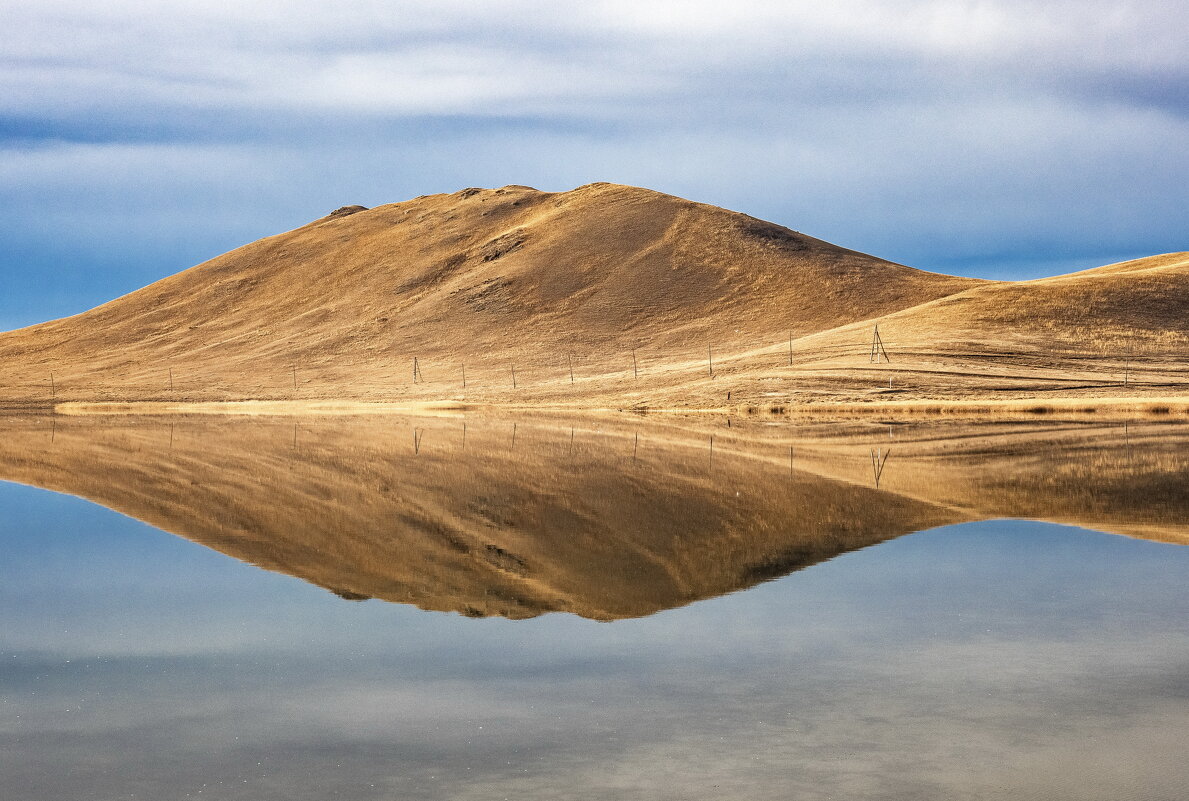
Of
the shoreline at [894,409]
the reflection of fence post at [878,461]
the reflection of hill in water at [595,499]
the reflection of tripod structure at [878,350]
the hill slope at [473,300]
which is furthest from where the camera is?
the hill slope at [473,300]

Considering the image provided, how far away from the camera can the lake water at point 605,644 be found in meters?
7.16

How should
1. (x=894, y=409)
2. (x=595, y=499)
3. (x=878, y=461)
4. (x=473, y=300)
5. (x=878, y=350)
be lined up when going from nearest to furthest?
(x=595, y=499), (x=878, y=461), (x=894, y=409), (x=878, y=350), (x=473, y=300)

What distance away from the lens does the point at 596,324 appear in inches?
5020

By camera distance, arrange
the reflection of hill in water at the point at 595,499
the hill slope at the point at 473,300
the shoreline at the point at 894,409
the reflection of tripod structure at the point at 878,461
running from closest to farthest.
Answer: the reflection of hill in water at the point at 595,499 → the reflection of tripod structure at the point at 878,461 → the shoreline at the point at 894,409 → the hill slope at the point at 473,300

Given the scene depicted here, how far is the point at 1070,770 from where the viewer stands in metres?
6.96

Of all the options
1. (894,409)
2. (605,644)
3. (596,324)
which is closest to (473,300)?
(596,324)

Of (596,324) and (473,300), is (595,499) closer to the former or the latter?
(596,324)

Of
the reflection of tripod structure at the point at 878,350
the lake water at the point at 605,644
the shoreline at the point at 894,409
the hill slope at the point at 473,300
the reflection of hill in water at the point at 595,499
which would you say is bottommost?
the lake water at the point at 605,644

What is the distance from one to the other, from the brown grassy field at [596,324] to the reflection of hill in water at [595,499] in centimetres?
3064

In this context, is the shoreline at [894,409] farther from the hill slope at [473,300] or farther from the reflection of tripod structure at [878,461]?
the hill slope at [473,300]

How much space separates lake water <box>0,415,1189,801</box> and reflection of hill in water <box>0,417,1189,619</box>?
0.12 m

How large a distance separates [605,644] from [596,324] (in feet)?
386

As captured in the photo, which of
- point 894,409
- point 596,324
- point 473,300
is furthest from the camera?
point 473,300

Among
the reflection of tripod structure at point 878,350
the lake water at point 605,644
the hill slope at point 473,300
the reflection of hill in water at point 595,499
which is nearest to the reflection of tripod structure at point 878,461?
the reflection of hill in water at point 595,499
